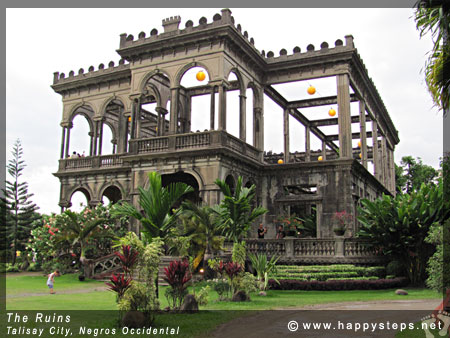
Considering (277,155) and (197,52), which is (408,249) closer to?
(197,52)

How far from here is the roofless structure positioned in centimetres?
2180

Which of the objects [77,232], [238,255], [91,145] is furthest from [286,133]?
[238,255]

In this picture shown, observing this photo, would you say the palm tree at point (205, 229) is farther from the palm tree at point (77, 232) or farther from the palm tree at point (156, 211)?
the palm tree at point (77, 232)

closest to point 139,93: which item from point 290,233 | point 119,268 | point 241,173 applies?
point 241,173

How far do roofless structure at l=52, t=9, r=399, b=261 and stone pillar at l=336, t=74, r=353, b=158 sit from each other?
5cm

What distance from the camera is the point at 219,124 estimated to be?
2181cm

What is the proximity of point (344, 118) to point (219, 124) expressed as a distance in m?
6.84

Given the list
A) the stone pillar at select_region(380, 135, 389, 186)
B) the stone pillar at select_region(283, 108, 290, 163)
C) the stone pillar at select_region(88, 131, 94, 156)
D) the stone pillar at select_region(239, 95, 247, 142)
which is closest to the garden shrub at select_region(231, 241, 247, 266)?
the stone pillar at select_region(239, 95, 247, 142)

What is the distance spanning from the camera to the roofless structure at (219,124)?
71.5ft

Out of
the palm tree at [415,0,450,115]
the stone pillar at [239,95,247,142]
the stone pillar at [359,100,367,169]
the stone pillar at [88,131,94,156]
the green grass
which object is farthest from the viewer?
the stone pillar at [88,131,94,156]

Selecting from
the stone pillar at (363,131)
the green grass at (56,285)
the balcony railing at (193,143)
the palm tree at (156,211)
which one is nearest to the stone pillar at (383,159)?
the stone pillar at (363,131)

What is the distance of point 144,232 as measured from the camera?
14297mm

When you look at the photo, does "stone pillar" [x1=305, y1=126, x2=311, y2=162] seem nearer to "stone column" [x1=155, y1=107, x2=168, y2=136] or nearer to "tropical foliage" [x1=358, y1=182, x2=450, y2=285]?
"stone column" [x1=155, y1=107, x2=168, y2=136]

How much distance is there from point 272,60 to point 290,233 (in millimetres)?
9464
